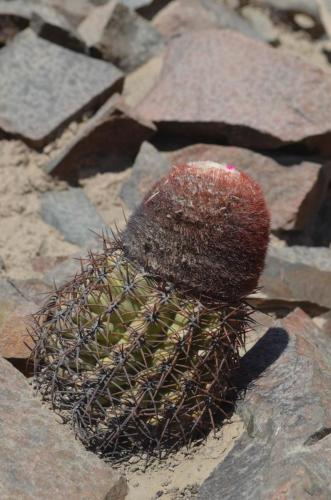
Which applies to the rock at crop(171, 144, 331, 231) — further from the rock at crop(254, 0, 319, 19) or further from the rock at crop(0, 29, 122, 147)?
the rock at crop(254, 0, 319, 19)

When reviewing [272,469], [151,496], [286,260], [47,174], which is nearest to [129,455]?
[151,496]

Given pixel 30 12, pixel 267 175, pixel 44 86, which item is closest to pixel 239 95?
pixel 267 175

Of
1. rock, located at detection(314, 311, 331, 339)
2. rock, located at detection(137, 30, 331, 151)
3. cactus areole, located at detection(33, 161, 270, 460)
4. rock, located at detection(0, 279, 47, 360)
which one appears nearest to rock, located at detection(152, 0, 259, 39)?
rock, located at detection(137, 30, 331, 151)

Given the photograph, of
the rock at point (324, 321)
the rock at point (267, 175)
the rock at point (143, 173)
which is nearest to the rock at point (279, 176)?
the rock at point (267, 175)

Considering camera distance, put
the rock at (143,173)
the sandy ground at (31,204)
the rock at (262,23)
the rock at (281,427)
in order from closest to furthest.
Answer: the rock at (281,427) → the sandy ground at (31,204) → the rock at (143,173) → the rock at (262,23)

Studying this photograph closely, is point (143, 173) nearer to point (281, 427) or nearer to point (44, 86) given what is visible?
point (44, 86)

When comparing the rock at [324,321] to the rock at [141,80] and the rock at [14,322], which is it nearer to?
the rock at [14,322]

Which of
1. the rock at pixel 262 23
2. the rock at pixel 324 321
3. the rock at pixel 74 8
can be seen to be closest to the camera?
the rock at pixel 324 321
